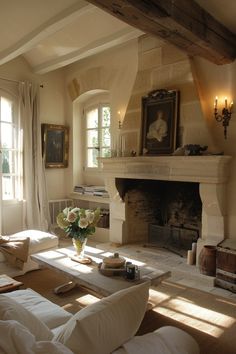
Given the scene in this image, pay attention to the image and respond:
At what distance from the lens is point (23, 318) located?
4.39ft

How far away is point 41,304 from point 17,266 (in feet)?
5.43

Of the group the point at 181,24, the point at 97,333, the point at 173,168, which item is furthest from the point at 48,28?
the point at 97,333

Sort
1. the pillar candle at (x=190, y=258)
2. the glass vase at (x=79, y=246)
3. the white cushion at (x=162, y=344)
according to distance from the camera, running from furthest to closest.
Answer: the pillar candle at (x=190, y=258) < the glass vase at (x=79, y=246) < the white cushion at (x=162, y=344)

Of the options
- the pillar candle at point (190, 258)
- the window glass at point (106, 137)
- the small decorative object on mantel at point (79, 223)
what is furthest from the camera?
the window glass at point (106, 137)

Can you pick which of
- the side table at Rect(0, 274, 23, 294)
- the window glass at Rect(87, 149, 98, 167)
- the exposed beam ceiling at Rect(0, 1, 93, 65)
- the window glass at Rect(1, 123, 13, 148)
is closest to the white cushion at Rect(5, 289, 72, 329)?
the side table at Rect(0, 274, 23, 294)

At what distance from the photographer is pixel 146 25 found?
2516 millimetres

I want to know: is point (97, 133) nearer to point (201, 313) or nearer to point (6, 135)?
point (6, 135)

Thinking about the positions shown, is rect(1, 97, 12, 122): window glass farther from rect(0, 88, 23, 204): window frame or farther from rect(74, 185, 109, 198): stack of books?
rect(74, 185, 109, 198): stack of books

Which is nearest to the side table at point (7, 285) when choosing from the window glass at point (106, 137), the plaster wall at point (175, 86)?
the plaster wall at point (175, 86)

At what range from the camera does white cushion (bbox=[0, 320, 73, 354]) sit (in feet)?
3.35

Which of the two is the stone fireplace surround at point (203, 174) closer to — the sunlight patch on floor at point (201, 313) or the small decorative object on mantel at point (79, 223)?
the sunlight patch on floor at point (201, 313)

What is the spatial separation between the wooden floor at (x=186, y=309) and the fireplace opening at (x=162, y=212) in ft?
3.58

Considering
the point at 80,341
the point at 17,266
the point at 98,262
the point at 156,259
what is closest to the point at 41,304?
the point at 98,262

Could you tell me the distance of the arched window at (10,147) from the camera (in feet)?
16.0
